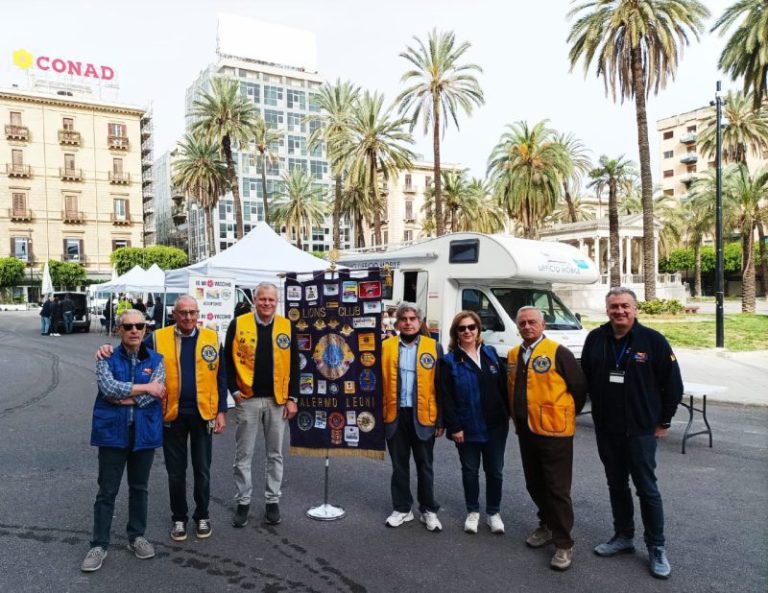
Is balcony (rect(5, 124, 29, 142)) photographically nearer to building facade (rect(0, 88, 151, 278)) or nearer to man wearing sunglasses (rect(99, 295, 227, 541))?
building facade (rect(0, 88, 151, 278))

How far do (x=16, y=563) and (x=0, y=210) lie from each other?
220 ft

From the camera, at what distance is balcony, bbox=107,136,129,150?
64625mm

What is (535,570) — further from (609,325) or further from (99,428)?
(99,428)

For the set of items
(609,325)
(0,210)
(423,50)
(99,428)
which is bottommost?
(99,428)

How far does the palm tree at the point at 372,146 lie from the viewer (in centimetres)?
3600

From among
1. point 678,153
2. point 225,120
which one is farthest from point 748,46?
point 678,153

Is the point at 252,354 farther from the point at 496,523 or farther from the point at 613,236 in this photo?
the point at 613,236

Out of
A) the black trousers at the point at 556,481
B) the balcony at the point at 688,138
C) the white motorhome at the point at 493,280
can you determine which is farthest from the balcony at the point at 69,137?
the balcony at the point at 688,138

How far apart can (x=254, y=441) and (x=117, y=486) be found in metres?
1.12

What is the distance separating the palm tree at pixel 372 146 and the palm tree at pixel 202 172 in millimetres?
13148

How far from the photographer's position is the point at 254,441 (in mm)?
5051

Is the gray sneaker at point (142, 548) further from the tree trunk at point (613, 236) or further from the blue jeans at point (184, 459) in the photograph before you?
the tree trunk at point (613, 236)

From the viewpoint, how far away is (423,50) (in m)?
31.6

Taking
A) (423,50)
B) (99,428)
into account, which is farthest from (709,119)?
(99,428)
